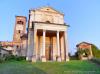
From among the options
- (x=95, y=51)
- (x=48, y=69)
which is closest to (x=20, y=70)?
(x=48, y=69)

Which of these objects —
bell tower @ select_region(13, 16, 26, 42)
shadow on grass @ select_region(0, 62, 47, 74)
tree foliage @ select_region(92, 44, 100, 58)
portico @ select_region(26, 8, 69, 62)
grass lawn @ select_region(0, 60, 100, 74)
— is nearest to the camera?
shadow on grass @ select_region(0, 62, 47, 74)

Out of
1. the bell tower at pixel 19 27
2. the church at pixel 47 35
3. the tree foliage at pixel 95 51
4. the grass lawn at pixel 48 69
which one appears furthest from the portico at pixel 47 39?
the bell tower at pixel 19 27

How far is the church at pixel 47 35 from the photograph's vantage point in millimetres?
29469

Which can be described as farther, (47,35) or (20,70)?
(47,35)

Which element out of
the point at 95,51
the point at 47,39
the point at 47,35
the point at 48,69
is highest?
the point at 47,35

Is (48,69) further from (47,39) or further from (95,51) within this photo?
(95,51)

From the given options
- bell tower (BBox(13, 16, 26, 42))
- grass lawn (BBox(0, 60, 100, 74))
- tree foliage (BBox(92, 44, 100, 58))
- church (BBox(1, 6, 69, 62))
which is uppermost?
bell tower (BBox(13, 16, 26, 42))

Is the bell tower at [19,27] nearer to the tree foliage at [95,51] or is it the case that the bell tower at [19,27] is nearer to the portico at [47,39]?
the portico at [47,39]

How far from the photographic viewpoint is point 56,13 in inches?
1385

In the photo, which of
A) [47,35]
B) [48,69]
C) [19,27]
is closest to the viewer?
[48,69]

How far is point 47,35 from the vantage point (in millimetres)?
33562

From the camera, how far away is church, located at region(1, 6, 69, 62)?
29.5 metres

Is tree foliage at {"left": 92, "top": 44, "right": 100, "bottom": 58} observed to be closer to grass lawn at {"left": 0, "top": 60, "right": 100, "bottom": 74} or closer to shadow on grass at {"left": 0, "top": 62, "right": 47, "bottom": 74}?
grass lawn at {"left": 0, "top": 60, "right": 100, "bottom": 74}

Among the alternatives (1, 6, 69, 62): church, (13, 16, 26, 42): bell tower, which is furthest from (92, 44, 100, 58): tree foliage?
(13, 16, 26, 42): bell tower
